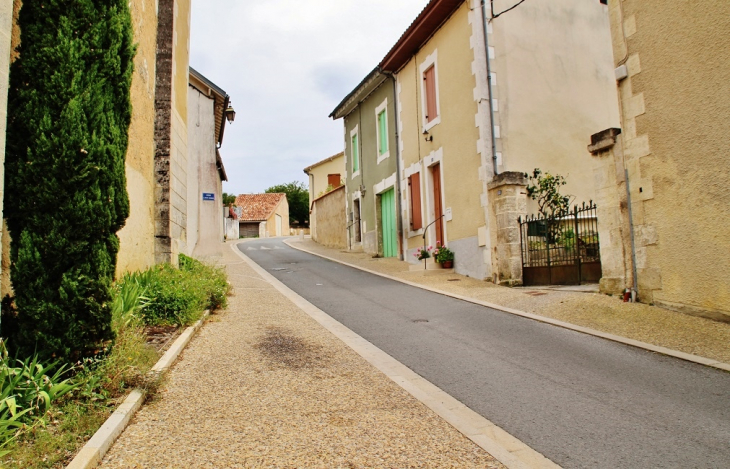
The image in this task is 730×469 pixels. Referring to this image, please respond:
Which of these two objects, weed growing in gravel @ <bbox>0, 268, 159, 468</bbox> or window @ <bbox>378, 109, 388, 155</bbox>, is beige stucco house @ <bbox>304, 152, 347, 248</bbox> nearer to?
window @ <bbox>378, 109, 388, 155</bbox>

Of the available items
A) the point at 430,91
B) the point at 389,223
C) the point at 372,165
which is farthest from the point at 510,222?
the point at 372,165

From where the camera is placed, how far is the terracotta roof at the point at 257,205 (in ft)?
173

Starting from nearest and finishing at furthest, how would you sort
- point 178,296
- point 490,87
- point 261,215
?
point 178,296 → point 490,87 → point 261,215

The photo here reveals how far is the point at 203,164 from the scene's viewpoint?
16.1 meters

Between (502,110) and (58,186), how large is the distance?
993 centimetres

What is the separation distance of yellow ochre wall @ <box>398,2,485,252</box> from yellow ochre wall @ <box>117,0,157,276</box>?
686 cm

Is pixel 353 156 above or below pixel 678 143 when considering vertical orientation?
above

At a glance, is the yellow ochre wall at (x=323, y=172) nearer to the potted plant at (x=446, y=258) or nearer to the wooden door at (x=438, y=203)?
the wooden door at (x=438, y=203)

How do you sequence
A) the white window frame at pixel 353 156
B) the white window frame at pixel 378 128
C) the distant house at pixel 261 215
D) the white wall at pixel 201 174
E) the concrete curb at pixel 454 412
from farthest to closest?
the distant house at pixel 261 215, the white window frame at pixel 353 156, the white window frame at pixel 378 128, the white wall at pixel 201 174, the concrete curb at pixel 454 412

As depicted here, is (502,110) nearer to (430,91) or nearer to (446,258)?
(430,91)

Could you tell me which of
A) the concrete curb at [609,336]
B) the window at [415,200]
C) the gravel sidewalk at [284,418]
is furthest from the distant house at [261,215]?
the gravel sidewalk at [284,418]

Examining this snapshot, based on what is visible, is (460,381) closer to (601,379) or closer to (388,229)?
(601,379)

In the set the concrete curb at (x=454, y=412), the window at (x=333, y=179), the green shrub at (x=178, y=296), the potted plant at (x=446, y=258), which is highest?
the window at (x=333, y=179)

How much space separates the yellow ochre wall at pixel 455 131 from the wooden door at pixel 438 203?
21 centimetres
